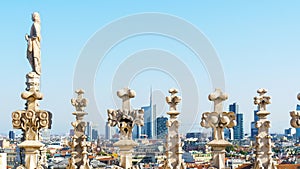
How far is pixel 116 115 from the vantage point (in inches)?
385

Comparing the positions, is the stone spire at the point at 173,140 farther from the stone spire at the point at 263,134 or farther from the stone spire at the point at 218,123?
the stone spire at the point at 263,134

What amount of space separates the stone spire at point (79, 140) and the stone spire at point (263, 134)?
128 inches

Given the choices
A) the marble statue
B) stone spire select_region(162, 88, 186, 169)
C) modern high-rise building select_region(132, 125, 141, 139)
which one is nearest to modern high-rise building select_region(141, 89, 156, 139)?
modern high-rise building select_region(132, 125, 141, 139)

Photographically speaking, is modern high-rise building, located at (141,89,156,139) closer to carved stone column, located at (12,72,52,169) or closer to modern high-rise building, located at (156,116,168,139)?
modern high-rise building, located at (156,116,168,139)

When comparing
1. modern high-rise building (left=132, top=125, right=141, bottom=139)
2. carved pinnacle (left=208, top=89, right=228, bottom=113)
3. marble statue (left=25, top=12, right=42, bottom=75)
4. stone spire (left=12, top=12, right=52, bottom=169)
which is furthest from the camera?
modern high-rise building (left=132, top=125, right=141, bottom=139)

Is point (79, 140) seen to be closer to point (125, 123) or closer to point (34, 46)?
point (125, 123)

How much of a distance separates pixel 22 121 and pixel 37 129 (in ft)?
0.93

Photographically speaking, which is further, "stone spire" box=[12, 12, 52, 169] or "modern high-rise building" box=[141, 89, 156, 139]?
"modern high-rise building" box=[141, 89, 156, 139]

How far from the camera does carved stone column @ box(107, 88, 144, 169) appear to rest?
974 cm

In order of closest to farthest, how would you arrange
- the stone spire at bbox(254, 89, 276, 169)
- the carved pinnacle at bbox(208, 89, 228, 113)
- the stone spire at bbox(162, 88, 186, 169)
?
the stone spire at bbox(162, 88, 186, 169), the carved pinnacle at bbox(208, 89, 228, 113), the stone spire at bbox(254, 89, 276, 169)

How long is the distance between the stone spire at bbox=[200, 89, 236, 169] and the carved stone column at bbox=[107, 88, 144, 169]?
1.23m

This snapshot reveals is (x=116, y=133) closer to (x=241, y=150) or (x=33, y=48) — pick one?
(x=33, y=48)

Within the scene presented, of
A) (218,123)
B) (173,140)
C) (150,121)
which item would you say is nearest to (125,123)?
(173,140)

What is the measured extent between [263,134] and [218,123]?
3.67 ft
